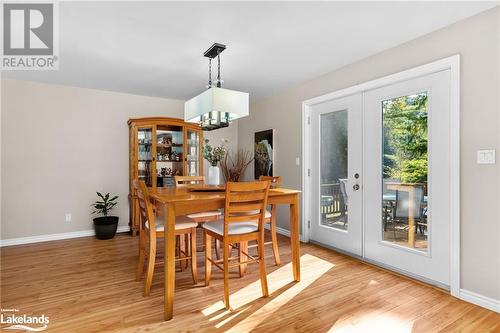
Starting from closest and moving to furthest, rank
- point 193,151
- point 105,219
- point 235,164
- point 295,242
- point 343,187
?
1. point 295,242
2. point 343,187
3. point 105,219
4. point 193,151
5. point 235,164

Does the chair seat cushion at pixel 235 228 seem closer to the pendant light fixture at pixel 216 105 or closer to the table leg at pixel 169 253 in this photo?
the table leg at pixel 169 253

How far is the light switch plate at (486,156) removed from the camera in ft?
6.89

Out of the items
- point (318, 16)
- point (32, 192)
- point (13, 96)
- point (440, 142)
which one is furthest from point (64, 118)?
point (440, 142)

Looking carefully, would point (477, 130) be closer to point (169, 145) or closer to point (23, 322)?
point (23, 322)

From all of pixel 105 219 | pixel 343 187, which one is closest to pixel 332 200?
pixel 343 187

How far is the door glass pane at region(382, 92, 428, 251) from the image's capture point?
2639 millimetres

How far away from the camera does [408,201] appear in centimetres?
277

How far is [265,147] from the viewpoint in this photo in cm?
479

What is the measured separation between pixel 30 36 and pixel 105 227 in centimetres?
259

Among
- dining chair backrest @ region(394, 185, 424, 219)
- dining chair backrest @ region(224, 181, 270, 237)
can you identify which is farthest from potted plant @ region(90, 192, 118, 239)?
dining chair backrest @ region(394, 185, 424, 219)

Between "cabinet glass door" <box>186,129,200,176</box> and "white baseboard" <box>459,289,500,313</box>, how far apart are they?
151 inches

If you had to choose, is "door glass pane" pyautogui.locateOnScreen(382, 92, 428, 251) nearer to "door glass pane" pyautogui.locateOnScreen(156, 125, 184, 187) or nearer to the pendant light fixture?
the pendant light fixture

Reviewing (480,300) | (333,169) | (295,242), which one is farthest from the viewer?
(333,169)

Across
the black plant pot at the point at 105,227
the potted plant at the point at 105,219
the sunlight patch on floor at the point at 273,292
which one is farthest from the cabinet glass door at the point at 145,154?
the sunlight patch on floor at the point at 273,292
